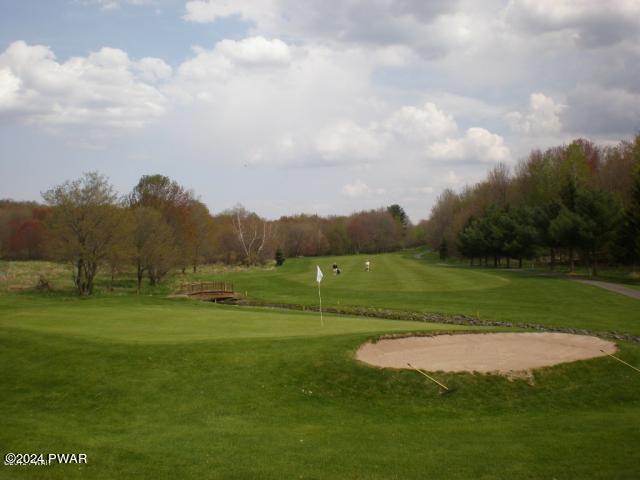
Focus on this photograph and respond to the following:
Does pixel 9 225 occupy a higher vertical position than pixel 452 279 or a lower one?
higher

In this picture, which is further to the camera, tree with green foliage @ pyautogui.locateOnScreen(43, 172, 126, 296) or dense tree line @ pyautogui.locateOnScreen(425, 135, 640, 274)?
dense tree line @ pyautogui.locateOnScreen(425, 135, 640, 274)

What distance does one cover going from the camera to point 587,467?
9484 mm

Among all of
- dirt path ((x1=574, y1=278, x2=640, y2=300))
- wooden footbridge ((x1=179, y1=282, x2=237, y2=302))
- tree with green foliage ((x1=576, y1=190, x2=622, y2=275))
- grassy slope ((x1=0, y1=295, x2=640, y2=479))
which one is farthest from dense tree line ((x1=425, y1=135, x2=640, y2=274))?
grassy slope ((x1=0, y1=295, x2=640, y2=479))

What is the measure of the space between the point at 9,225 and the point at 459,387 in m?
108

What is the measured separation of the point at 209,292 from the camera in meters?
48.8

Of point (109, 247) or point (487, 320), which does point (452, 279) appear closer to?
point (487, 320)

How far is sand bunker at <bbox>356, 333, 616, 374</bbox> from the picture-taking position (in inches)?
681

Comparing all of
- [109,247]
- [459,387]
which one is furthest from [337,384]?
[109,247]

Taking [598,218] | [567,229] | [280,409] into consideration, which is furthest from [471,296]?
[280,409]

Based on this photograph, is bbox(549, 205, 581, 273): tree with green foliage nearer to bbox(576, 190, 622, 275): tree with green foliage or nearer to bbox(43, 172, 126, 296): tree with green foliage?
bbox(576, 190, 622, 275): tree with green foliage

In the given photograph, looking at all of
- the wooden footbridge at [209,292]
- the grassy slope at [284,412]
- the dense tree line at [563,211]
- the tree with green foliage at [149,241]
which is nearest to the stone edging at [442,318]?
the wooden footbridge at [209,292]

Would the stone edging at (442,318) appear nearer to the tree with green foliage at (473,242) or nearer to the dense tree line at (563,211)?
the dense tree line at (563,211)

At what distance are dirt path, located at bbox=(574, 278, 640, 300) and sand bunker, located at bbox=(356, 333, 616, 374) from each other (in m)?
24.7

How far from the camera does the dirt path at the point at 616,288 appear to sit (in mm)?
42594
